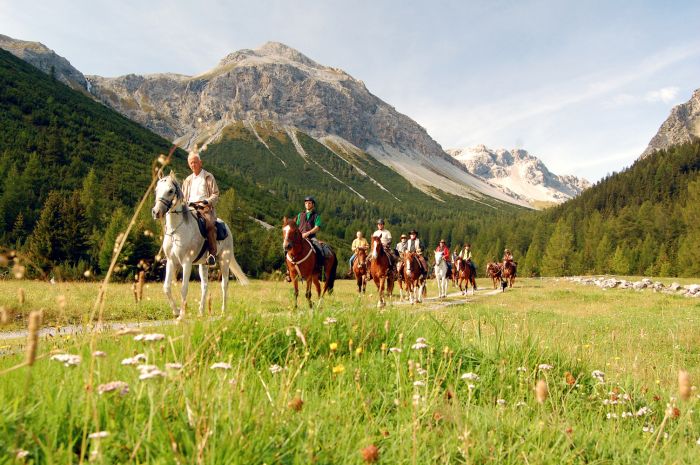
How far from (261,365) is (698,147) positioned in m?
193

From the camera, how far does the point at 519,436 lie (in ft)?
10.4

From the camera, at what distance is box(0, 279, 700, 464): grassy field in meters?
2.48

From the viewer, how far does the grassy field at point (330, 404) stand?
2.48 meters

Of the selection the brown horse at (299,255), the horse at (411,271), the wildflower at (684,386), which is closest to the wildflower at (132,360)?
the wildflower at (684,386)

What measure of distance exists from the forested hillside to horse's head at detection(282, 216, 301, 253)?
10036 centimetres

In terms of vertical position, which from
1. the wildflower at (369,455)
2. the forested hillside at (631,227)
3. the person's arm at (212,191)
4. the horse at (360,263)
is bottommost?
the wildflower at (369,455)

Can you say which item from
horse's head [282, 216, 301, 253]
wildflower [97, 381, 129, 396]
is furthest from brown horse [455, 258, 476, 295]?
wildflower [97, 381, 129, 396]

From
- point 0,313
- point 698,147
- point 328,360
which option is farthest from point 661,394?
point 698,147

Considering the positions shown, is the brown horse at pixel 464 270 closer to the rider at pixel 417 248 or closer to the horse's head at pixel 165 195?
the rider at pixel 417 248

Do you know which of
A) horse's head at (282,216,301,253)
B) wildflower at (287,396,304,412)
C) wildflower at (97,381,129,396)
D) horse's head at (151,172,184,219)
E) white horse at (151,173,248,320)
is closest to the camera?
wildflower at (97,381,129,396)

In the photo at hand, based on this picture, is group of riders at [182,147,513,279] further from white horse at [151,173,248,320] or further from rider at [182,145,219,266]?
white horse at [151,173,248,320]

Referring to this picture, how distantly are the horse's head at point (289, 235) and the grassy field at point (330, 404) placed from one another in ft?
24.9

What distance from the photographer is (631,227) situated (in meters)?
116

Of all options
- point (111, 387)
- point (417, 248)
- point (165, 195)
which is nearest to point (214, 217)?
point (165, 195)
